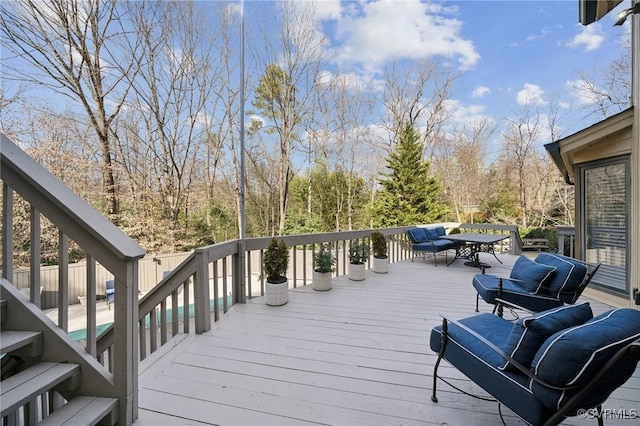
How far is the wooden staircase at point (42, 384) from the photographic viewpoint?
1.33 meters

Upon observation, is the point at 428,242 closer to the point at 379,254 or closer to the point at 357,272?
the point at 379,254

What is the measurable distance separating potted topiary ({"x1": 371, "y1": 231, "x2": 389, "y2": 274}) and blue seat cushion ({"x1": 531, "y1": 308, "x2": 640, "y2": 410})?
4.12 m

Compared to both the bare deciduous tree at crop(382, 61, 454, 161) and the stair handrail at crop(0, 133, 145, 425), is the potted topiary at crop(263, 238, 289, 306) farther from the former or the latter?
the bare deciduous tree at crop(382, 61, 454, 161)

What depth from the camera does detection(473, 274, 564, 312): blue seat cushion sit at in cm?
292

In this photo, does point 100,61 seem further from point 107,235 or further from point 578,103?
point 578,103

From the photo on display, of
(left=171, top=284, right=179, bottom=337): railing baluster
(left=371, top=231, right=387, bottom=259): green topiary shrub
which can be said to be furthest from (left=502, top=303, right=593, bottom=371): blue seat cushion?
(left=371, top=231, right=387, bottom=259): green topiary shrub

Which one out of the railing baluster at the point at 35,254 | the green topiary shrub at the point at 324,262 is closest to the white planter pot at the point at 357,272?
the green topiary shrub at the point at 324,262

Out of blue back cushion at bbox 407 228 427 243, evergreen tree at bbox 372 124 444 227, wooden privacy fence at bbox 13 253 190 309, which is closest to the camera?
wooden privacy fence at bbox 13 253 190 309

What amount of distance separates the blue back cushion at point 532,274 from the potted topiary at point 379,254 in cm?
244

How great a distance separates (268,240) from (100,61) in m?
8.36

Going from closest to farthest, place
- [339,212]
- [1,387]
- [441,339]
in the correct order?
[1,387] → [441,339] → [339,212]

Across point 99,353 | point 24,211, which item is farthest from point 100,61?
point 99,353

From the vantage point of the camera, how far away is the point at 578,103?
1096 cm

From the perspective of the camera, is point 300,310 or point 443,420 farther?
point 300,310
